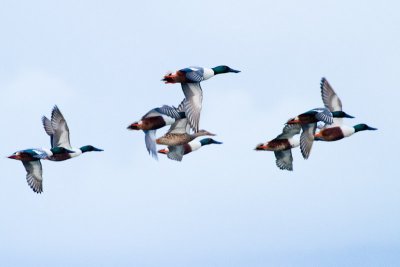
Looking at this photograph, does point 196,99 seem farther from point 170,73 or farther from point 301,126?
point 301,126

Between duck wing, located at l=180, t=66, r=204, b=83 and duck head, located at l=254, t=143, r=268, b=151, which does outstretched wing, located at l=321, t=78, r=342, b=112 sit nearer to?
duck head, located at l=254, t=143, r=268, b=151

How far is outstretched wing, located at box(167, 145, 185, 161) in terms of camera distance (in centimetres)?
3679

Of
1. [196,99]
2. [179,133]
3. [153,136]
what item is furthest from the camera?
[179,133]

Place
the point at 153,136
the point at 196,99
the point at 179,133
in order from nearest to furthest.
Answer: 1. the point at 196,99
2. the point at 153,136
3. the point at 179,133

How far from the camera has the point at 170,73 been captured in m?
32.5

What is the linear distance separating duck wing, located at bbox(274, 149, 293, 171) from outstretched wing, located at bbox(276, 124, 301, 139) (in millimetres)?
554

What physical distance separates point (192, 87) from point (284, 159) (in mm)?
5789

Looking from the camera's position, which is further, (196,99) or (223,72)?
(223,72)

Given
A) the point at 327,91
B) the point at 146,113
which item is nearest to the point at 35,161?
the point at 146,113

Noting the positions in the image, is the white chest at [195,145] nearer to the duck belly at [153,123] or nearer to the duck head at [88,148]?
the duck head at [88,148]

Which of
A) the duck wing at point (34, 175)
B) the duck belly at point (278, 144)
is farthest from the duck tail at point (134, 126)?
the duck belly at point (278, 144)

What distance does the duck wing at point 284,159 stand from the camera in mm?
36750

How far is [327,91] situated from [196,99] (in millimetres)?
5770

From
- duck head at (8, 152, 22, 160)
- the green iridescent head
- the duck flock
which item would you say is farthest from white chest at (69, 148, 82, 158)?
duck head at (8, 152, 22, 160)
